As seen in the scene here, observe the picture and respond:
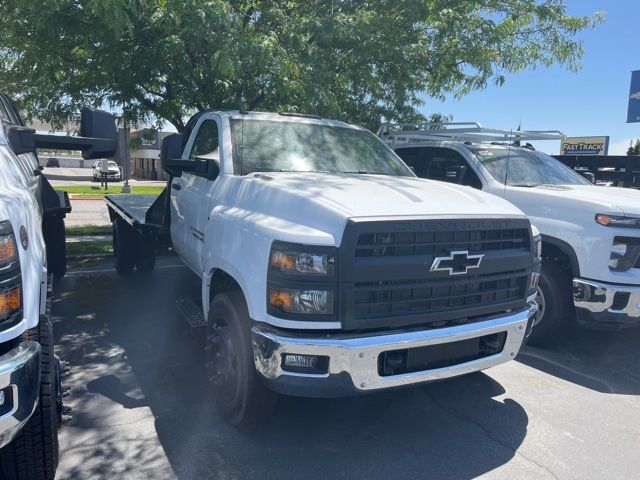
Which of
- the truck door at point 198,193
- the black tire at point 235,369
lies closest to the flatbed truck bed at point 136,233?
the truck door at point 198,193

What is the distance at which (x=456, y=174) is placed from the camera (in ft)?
21.5

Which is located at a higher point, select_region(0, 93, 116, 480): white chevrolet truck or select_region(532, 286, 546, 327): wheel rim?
select_region(0, 93, 116, 480): white chevrolet truck

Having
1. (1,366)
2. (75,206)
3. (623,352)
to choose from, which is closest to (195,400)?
(1,366)

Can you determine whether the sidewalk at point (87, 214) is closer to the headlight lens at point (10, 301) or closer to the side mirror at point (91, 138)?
the side mirror at point (91, 138)

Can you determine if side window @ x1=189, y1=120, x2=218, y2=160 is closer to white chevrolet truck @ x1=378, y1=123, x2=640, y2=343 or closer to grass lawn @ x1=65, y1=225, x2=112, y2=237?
white chevrolet truck @ x1=378, y1=123, x2=640, y2=343

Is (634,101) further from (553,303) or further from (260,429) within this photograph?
(260,429)

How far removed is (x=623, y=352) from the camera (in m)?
5.39

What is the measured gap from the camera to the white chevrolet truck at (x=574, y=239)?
15.6 ft

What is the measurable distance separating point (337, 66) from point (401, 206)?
214 inches

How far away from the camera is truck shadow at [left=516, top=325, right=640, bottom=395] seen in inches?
182

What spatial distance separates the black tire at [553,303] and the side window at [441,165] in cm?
155

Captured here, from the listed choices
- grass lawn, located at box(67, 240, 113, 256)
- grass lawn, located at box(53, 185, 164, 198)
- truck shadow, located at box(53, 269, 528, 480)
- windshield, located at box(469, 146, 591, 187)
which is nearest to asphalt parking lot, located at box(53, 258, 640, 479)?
truck shadow, located at box(53, 269, 528, 480)

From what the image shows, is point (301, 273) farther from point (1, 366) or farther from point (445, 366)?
point (1, 366)

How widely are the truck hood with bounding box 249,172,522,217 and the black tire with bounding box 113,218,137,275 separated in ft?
13.3
